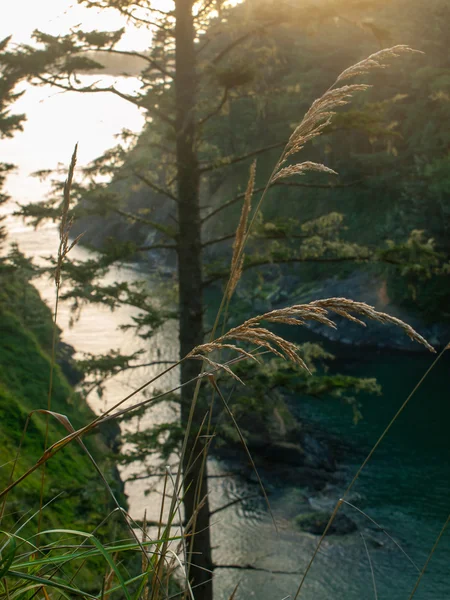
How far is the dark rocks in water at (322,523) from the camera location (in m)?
10.5

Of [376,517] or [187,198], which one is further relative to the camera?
[376,517]

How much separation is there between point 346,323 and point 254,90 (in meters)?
15.8

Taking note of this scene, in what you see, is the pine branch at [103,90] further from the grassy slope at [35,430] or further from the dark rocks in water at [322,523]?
the dark rocks in water at [322,523]

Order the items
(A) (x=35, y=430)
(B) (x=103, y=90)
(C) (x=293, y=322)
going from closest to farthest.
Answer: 1. (C) (x=293, y=322)
2. (A) (x=35, y=430)
3. (B) (x=103, y=90)

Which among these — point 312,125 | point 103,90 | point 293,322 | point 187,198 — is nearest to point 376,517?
point 187,198

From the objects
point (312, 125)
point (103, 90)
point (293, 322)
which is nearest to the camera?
point (293, 322)

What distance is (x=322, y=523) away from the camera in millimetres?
10555

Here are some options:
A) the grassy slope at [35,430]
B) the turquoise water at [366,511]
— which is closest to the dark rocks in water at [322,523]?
the turquoise water at [366,511]

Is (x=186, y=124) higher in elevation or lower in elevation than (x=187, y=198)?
higher

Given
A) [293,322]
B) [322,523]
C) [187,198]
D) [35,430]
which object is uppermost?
[187,198]

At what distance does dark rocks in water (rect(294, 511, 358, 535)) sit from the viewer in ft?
34.5

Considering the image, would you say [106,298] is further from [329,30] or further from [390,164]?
[329,30]

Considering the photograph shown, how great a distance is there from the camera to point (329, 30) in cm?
2734

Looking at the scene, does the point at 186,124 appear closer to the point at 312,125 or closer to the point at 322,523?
the point at 312,125
